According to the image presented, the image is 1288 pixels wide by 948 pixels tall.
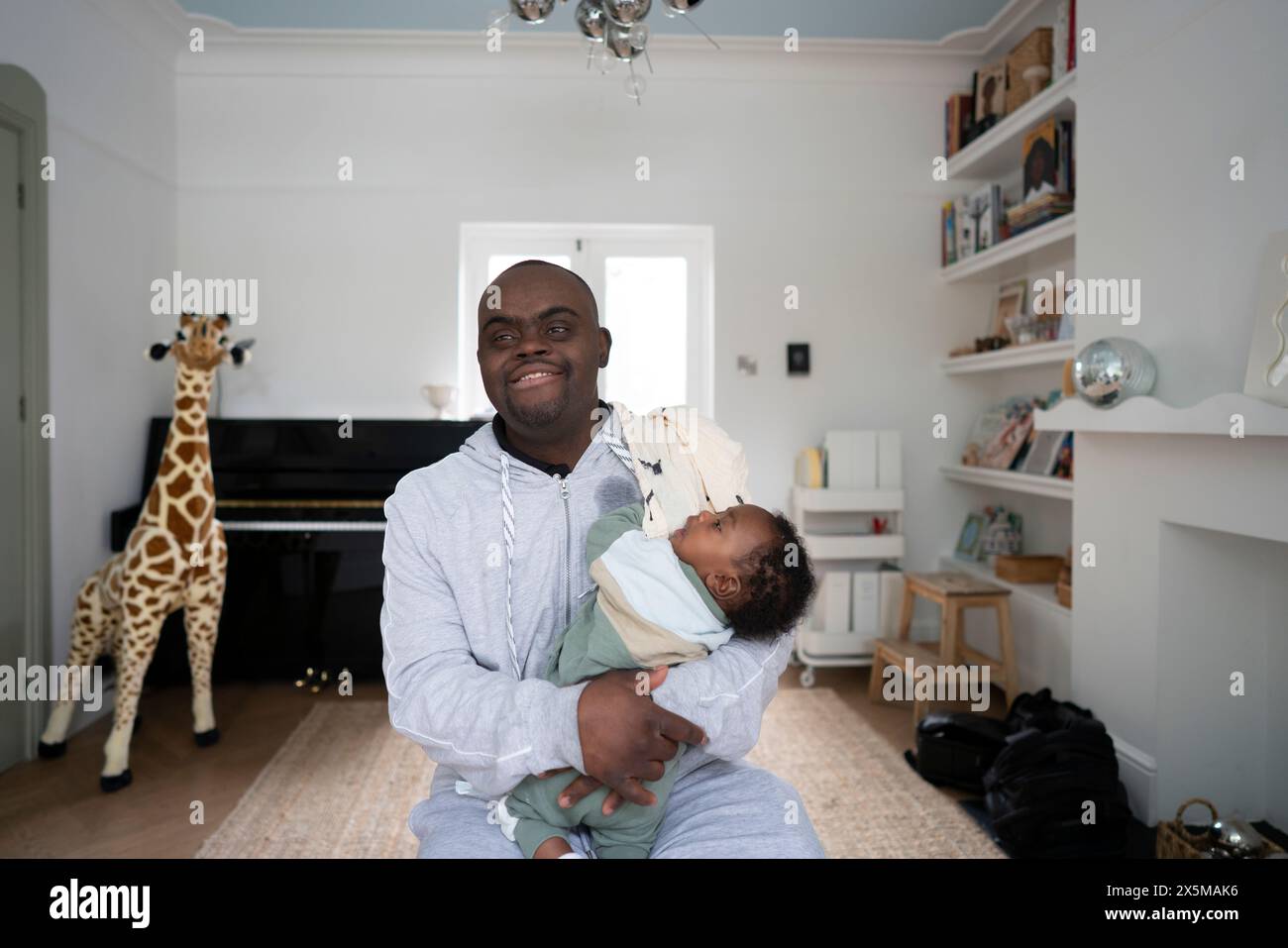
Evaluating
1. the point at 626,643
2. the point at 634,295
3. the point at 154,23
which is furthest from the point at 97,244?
the point at 626,643

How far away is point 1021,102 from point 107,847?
451 centimetres

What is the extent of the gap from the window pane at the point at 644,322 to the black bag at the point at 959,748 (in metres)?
2.30

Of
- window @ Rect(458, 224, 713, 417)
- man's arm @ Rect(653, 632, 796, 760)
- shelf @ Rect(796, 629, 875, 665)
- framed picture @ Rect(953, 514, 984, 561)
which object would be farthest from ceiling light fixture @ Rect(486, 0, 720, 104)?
framed picture @ Rect(953, 514, 984, 561)

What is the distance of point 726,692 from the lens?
112 centimetres

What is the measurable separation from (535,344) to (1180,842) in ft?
6.78

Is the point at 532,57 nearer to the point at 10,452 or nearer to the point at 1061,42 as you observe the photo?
the point at 1061,42

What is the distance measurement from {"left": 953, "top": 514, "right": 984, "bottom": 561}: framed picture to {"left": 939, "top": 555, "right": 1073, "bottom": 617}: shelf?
7 cm

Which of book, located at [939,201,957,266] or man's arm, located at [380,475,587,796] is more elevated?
book, located at [939,201,957,266]

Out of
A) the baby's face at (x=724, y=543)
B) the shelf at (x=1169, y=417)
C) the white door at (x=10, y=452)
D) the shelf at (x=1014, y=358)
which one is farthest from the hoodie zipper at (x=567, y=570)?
the white door at (x=10, y=452)

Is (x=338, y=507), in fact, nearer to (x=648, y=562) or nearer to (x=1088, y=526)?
(x=648, y=562)

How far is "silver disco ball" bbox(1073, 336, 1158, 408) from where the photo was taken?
7.84ft

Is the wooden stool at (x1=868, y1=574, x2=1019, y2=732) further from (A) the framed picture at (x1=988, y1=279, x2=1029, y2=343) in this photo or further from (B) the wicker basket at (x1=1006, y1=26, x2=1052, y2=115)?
(B) the wicker basket at (x1=1006, y1=26, x2=1052, y2=115)

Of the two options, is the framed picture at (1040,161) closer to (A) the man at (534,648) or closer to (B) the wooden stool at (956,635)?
(B) the wooden stool at (956,635)

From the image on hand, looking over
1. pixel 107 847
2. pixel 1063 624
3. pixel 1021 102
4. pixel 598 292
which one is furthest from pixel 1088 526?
pixel 107 847
